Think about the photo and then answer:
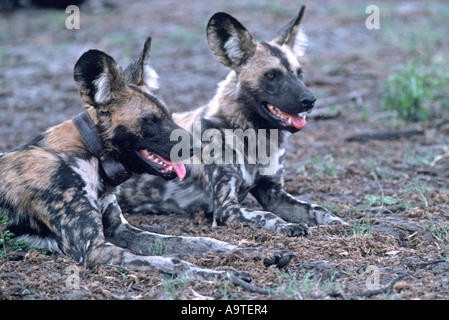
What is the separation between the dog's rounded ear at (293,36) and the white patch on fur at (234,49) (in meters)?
0.46

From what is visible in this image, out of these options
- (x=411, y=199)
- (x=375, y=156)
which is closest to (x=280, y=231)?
(x=411, y=199)

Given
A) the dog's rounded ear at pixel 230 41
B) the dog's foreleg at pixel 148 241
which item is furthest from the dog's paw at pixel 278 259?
the dog's rounded ear at pixel 230 41

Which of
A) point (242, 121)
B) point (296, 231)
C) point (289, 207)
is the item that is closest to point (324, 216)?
point (289, 207)

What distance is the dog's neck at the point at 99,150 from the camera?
3.86m

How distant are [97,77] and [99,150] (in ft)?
1.44

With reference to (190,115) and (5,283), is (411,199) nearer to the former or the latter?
(190,115)

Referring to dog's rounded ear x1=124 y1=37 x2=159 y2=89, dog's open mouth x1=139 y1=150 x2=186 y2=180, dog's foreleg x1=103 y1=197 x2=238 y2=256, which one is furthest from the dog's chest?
dog's rounded ear x1=124 y1=37 x2=159 y2=89

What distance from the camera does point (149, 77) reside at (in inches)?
168

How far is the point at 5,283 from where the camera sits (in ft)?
10.5

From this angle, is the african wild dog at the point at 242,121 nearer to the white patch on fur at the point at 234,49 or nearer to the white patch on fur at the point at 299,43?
the white patch on fur at the point at 234,49

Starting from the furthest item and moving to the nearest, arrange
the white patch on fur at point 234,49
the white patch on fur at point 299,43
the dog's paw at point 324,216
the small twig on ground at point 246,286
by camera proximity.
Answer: the white patch on fur at point 299,43
the white patch on fur at point 234,49
the dog's paw at point 324,216
the small twig on ground at point 246,286

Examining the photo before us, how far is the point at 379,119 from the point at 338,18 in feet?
18.3

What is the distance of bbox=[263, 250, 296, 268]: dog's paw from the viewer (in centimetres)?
348

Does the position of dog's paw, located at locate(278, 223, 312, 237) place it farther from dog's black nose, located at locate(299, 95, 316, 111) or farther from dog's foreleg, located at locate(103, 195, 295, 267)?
dog's black nose, located at locate(299, 95, 316, 111)
